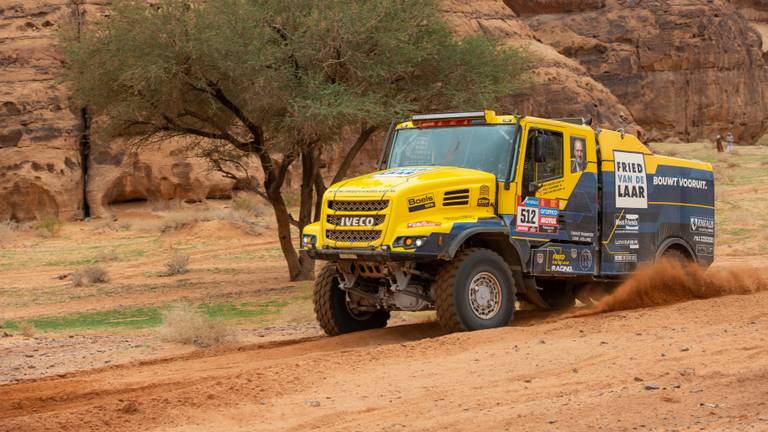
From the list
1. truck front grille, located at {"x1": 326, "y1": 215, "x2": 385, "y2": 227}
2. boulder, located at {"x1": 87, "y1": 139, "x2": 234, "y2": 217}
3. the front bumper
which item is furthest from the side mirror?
boulder, located at {"x1": 87, "y1": 139, "x2": 234, "y2": 217}

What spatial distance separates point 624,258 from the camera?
48.5ft

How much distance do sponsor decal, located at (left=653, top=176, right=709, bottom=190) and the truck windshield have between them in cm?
333

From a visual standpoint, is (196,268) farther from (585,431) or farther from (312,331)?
(585,431)

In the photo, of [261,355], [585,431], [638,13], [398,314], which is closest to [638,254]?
[398,314]

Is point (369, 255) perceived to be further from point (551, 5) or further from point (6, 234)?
point (551, 5)

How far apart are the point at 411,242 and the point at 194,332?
4044 millimetres

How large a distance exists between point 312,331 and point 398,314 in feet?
5.92

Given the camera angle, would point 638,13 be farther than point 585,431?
Yes

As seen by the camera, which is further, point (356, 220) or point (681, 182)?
point (681, 182)

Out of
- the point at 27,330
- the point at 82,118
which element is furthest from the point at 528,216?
the point at 82,118

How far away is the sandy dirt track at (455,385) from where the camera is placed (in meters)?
7.93

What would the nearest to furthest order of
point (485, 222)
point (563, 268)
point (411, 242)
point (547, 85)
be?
point (411, 242) < point (485, 222) < point (563, 268) < point (547, 85)

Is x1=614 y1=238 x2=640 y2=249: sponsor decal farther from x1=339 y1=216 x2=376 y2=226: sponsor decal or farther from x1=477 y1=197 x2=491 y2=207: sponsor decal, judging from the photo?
x1=339 y1=216 x2=376 y2=226: sponsor decal

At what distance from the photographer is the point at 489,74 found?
950 inches
